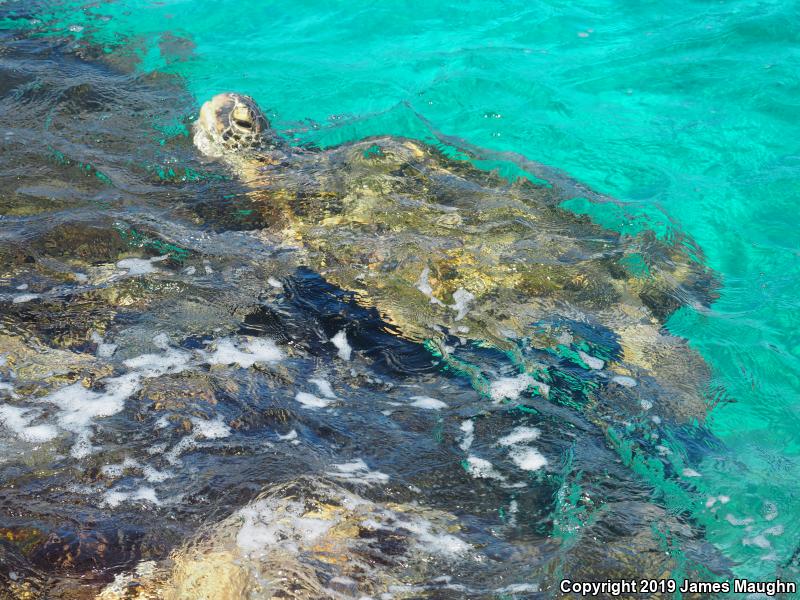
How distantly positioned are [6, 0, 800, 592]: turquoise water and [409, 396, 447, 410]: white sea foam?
1.23 metres


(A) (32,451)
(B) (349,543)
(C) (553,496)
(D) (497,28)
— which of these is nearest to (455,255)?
(C) (553,496)

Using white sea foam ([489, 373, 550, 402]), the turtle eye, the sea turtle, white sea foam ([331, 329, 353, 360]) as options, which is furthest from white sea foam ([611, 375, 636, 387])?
the turtle eye

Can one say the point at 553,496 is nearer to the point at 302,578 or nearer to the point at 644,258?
the point at 302,578

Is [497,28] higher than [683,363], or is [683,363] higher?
[497,28]

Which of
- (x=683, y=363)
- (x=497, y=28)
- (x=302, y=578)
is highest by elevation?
(x=497, y=28)

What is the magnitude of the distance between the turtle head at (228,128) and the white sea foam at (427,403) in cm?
302

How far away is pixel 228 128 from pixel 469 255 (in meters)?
2.41

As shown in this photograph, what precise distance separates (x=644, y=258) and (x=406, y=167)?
5.93 feet

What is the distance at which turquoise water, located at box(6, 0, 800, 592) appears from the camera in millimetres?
4031

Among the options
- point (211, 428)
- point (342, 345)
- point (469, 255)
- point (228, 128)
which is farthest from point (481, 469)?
point (228, 128)

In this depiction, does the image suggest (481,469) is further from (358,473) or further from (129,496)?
(129,496)

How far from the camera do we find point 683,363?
12.1 ft

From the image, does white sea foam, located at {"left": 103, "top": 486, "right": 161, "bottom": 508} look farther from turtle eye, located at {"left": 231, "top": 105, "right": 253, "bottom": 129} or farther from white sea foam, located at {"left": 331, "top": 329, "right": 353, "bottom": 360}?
turtle eye, located at {"left": 231, "top": 105, "right": 253, "bottom": 129}

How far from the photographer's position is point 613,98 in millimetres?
6750
